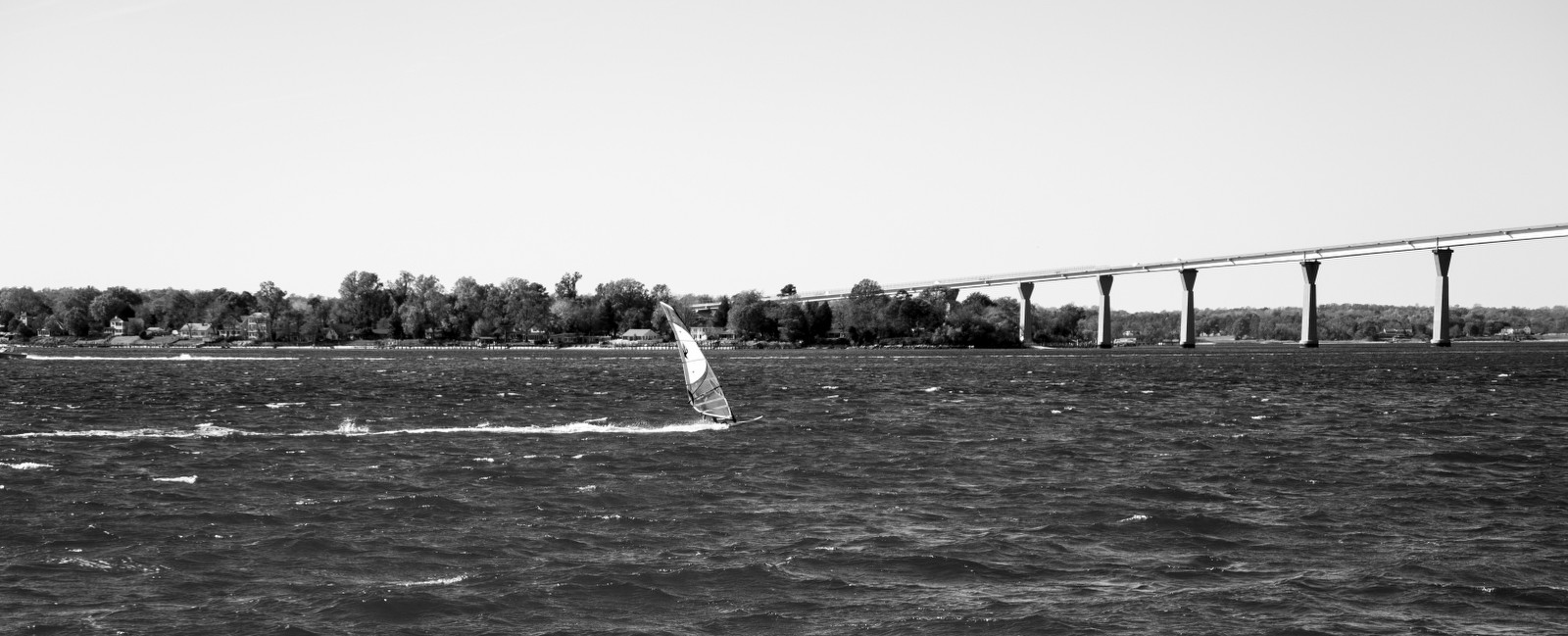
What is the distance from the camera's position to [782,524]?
29781 mm

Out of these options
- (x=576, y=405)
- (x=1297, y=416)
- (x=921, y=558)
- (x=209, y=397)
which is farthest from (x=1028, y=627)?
(x=209, y=397)

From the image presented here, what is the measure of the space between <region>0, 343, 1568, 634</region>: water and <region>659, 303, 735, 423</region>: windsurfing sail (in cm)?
143

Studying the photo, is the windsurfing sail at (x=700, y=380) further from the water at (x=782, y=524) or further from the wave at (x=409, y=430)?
the water at (x=782, y=524)

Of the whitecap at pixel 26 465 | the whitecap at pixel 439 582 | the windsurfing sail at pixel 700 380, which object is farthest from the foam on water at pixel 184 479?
the windsurfing sail at pixel 700 380

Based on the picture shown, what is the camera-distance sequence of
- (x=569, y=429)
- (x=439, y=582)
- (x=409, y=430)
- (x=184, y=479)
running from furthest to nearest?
(x=569, y=429), (x=409, y=430), (x=184, y=479), (x=439, y=582)

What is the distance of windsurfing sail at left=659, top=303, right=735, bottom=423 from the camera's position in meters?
52.8

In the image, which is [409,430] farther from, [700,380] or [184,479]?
[184,479]

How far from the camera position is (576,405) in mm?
71000

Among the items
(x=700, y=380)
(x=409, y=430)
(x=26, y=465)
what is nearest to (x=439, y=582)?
(x=26, y=465)

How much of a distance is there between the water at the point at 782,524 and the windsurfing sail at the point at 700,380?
1430mm

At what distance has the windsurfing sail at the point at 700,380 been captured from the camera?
5282 cm

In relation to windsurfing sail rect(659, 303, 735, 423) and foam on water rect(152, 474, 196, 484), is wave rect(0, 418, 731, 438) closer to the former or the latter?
windsurfing sail rect(659, 303, 735, 423)

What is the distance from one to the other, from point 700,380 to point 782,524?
2554 cm

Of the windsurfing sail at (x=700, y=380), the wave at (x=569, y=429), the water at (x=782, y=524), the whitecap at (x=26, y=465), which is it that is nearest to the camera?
the water at (x=782, y=524)
